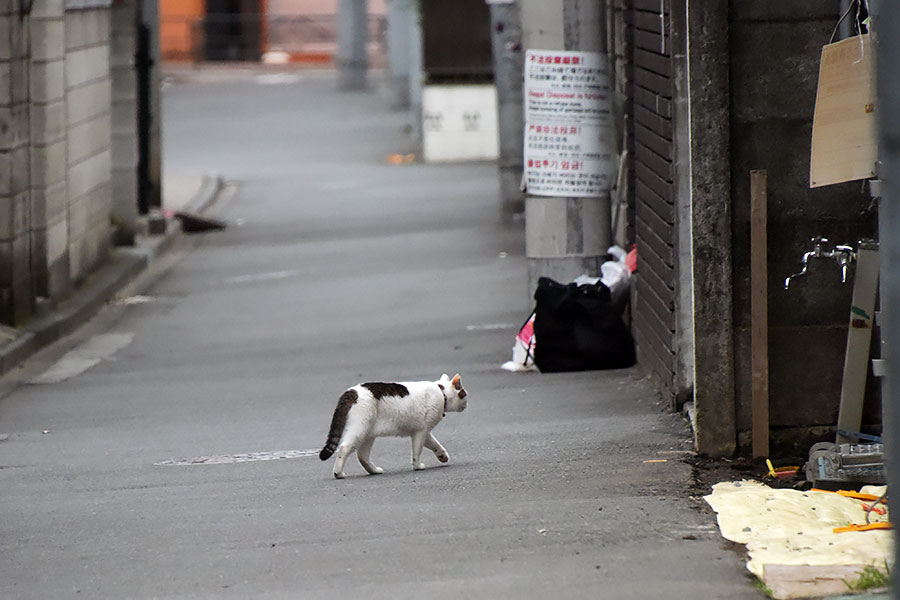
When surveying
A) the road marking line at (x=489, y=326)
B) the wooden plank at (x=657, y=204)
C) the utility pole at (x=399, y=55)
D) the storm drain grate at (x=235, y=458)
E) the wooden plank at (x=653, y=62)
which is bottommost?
the storm drain grate at (x=235, y=458)

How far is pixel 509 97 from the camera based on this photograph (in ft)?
60.6

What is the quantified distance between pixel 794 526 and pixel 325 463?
2755 millimetres

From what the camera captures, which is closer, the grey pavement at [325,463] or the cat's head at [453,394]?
the grey pavement at [325,463]

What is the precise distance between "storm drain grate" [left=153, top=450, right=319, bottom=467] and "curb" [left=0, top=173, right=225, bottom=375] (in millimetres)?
3855

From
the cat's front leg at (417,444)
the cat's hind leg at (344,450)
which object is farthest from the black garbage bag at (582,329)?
the cat's hind leg at (344,450)

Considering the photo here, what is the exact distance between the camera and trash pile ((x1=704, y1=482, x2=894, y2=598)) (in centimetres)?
523

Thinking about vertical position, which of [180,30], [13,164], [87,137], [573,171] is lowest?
[573,171]

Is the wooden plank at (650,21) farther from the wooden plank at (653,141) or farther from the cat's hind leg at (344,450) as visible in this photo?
the cat's hind leg at (344,450)

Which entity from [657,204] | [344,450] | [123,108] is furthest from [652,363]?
[123,108]

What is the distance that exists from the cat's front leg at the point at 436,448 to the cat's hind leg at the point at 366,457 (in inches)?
10.8

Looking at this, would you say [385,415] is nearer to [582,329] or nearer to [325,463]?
[325,463]

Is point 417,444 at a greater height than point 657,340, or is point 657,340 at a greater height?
point 657,340

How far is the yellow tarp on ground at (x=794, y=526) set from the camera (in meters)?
5.52

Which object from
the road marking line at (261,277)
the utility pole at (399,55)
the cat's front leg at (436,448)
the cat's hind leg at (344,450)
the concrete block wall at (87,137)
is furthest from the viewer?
the utility pole at (399,55)
